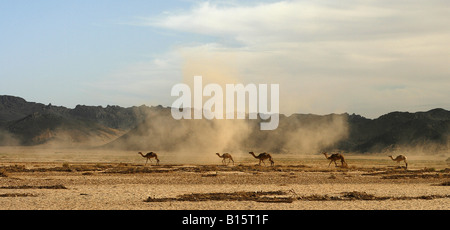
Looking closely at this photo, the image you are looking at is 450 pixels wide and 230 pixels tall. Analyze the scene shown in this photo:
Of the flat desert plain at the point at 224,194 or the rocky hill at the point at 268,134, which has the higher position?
the rocky hill at the point at 268,134

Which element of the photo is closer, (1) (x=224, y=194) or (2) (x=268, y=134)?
(1) (x=224, y=194)

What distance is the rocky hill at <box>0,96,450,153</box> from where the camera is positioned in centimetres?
13438

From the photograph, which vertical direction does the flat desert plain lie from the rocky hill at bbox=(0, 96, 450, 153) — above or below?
below

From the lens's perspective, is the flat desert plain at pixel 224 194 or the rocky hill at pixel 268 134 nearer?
the flat desert plain at pixel 224 194

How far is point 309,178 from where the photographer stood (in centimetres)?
3747

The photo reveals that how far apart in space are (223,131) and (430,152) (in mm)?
42789

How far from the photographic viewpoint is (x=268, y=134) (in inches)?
5896

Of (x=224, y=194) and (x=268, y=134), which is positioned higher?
(x=268, y=134)

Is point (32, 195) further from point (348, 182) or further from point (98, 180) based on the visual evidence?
point (348, 182)

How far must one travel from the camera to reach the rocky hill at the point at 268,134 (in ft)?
441

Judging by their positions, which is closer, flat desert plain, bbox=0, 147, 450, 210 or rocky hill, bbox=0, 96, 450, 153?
flat desert plain, bbox=0, 147, 450, 210
